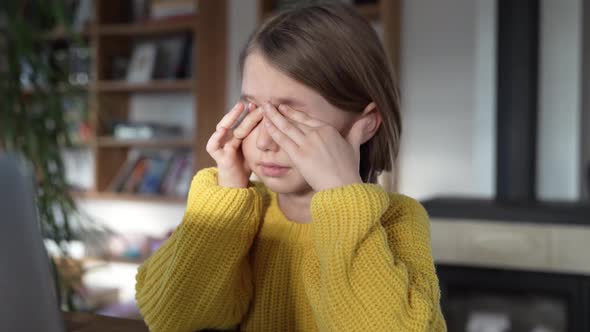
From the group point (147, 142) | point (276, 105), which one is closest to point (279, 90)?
point (276, 105)

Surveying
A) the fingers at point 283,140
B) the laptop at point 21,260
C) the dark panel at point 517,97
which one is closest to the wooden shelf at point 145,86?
the dark panel at point 517,97

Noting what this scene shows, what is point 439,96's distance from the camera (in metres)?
2.72

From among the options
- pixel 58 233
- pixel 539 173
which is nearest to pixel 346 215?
pixel 58 233

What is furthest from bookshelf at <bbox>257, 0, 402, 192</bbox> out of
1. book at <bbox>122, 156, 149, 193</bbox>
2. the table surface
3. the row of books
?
the table surface

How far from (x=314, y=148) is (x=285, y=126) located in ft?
0.16

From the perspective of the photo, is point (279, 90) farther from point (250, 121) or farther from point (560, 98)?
point (560, 98)

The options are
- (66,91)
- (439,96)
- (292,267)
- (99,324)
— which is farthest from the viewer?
(439,96)

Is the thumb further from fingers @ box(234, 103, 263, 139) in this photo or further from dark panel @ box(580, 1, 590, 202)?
dark panel @ box(580, 1, 590, 202)

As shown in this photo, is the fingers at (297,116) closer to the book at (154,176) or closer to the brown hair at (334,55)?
the brown hair at (334,55)

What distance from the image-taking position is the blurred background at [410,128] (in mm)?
1701

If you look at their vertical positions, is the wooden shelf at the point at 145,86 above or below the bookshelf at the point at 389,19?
below

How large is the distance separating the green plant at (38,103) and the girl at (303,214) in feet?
2.85

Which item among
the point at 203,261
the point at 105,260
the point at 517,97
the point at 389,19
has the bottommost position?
the point at 105,260

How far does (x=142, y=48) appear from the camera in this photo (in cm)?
343
